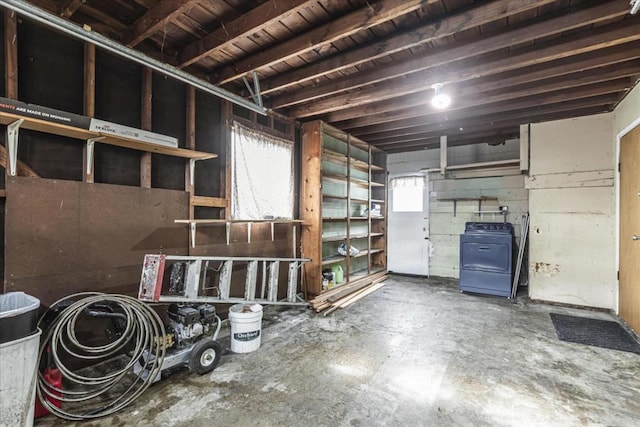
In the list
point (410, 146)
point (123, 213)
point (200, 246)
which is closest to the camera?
point (123, 213)

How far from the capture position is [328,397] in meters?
2.11

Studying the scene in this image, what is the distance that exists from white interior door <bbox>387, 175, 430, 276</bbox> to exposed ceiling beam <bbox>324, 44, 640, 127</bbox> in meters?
2.71

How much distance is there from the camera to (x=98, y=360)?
249 centimetres

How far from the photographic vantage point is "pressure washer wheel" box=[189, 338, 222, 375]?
2.33 meters

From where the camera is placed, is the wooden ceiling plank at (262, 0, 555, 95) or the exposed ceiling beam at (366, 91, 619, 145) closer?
the wooden ceiling plank at (262, 0, 555, 95)

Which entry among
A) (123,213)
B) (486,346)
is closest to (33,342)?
(123,213)

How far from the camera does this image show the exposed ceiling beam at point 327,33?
2.15 m

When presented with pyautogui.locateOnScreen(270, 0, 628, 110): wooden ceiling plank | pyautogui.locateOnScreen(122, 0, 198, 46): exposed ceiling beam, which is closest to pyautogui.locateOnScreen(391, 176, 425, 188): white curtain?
pyautogui.locateOnScreen(270, 0, 628, 110): wooden ceiling plank

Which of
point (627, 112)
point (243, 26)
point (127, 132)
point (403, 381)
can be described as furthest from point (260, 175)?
point (627, 112)

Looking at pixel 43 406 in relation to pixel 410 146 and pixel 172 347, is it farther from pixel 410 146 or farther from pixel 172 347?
pixel 410 146

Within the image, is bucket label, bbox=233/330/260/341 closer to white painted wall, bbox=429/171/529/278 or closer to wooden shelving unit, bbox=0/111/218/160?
wooden shelving unit, bbox=0/111/218/160

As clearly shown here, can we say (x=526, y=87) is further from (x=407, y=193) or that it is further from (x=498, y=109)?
(x=407, y=193)

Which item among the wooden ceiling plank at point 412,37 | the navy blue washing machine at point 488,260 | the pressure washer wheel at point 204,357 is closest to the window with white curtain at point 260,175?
the wooden ceiling plank at point 412,37

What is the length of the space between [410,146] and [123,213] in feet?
17.4
